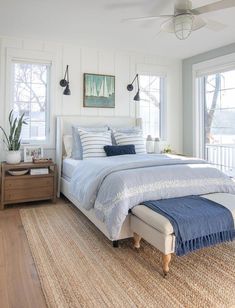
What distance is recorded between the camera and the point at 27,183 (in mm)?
3721

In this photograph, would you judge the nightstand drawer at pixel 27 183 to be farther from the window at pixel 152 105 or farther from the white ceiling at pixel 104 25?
the window at pixel 152 105

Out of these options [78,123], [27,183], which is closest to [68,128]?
[78,123]

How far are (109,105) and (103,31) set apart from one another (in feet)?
4.30

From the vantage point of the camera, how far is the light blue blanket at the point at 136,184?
90.4 inches

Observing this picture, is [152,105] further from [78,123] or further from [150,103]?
[78,123]

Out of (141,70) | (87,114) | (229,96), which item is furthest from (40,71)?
(229,96)

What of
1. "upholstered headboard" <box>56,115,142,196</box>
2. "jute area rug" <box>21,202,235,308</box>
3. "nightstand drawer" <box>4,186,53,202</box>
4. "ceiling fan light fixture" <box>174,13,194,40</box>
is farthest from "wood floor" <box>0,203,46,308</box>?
"ceiling fan light fixture" <box>174,13,194,40</box>

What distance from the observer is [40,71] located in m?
4.27

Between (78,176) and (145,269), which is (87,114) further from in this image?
(145,269)

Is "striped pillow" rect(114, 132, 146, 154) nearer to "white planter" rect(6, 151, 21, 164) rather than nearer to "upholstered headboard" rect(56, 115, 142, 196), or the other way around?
"upholstered headboard" rect(56, 115, 142, 196)

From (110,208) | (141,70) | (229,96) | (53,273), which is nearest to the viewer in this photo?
(53,273)

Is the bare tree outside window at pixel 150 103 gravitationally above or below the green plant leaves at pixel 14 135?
above

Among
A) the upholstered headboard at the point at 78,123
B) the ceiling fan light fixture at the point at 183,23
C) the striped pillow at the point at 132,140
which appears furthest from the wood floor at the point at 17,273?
the ceiling fan light fixture at the point at 183,23

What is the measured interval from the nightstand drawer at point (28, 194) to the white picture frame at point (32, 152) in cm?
52
